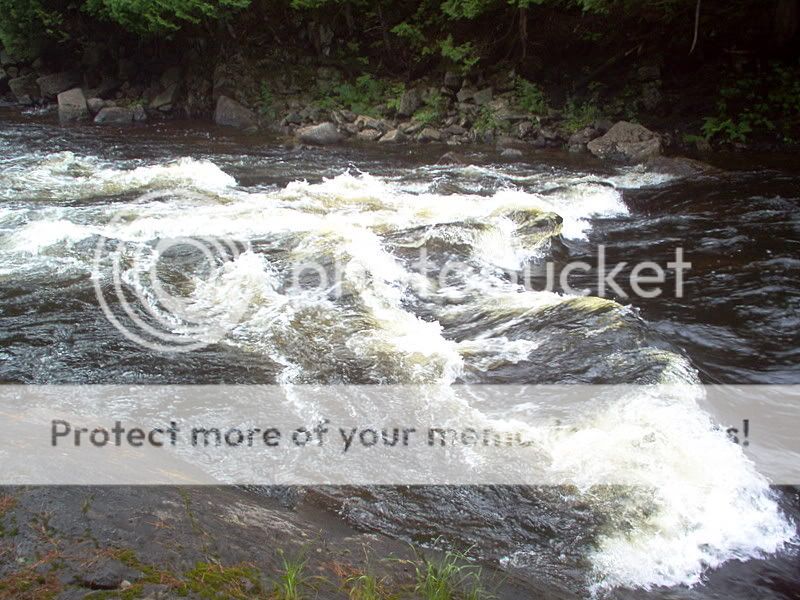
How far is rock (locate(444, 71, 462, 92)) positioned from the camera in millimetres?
16250

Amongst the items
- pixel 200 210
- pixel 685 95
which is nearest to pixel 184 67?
pixel 200 210

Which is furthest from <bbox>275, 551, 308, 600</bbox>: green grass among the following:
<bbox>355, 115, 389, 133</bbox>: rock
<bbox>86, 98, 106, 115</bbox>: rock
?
<bbox>86, 98, 106, 115</bbox>: rock

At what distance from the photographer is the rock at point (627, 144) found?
12.4 meters

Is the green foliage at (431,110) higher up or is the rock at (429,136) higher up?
the green foliage at (431,110)

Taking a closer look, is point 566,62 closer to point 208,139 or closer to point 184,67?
point 208,139

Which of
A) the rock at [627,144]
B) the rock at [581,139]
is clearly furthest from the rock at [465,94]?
the rock at [627,144]

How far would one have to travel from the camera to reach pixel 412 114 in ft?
52.4

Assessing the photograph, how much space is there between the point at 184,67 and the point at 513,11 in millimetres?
10499

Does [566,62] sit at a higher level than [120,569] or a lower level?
higher

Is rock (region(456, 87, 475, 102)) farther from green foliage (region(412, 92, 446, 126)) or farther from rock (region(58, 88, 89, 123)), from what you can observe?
rock (region(58, 88, 89, 123))

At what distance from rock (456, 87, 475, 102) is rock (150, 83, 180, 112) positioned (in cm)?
889

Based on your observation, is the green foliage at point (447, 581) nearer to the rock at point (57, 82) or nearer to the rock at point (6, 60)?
the rock at point (57, 82)

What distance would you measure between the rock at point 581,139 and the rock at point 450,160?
2697 millimetres


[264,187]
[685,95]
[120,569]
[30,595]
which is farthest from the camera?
[685,95]
